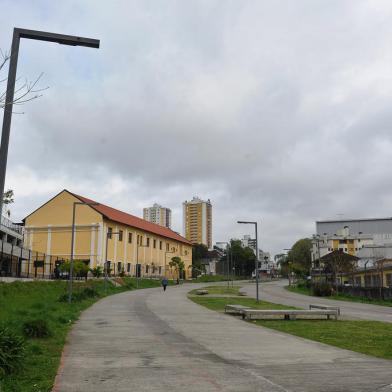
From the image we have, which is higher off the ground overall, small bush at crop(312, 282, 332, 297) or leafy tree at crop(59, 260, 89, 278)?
leafy tree at crop(59, 260, 89, 278)

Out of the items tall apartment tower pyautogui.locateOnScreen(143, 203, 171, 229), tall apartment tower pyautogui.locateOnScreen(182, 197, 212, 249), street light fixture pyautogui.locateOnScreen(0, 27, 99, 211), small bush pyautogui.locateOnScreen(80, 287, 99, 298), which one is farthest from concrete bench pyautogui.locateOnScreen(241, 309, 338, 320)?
tall apartment tower pyautogui.locateOnScreen(143, 203, 171, 229)

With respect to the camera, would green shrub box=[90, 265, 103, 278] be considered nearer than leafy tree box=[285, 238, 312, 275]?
Yes

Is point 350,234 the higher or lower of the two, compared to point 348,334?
higher

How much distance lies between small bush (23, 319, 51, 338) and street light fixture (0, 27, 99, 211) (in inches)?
275

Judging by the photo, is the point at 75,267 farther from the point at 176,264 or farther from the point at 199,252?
the point at 199,252

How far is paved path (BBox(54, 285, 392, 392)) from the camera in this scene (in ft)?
25.3

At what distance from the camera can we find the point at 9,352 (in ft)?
26.7

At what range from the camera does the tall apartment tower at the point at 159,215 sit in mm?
178500

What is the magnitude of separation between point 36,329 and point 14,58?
802cm

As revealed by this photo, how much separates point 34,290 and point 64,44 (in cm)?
2737

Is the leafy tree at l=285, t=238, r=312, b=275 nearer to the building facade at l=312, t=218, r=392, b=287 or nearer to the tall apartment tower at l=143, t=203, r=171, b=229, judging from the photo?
the building facade at l=312, t=218, r=392, b=287

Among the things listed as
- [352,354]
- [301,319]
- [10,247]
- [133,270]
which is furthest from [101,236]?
[352,354]

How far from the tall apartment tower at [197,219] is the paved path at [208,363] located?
518 ft

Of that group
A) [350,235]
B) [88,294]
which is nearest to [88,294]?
[88,294]
